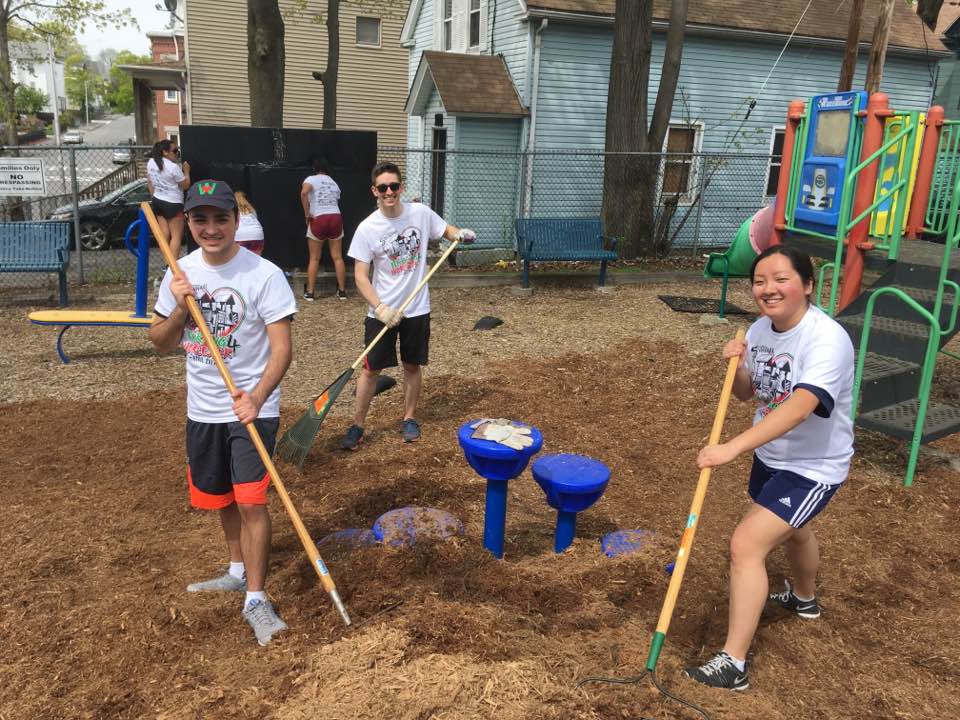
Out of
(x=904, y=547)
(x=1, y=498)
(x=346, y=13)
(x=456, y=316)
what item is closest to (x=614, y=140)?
(x=456, y=316)

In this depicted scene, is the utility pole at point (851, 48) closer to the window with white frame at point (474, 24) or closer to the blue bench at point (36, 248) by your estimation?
the window with white frame at point (474, 24)

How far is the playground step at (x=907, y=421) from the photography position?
5086 mm

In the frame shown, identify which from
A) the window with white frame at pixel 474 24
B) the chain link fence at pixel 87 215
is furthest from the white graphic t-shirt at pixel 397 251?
the window with white frame at pixel 474 24

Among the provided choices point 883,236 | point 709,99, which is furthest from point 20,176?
point 709,99

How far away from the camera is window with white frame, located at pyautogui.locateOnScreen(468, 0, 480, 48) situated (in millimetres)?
17078

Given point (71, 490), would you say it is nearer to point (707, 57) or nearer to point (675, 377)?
point (675, 377)

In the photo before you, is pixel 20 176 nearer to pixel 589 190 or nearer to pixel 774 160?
pixel 589 190

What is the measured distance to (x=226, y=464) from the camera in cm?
328

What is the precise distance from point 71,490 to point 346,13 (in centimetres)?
2426

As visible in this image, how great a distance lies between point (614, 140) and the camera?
13.1 meters

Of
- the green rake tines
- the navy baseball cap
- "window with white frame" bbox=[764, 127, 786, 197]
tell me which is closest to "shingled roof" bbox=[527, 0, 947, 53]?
"window with white frame" bbox=[764, 127, 786, 197]

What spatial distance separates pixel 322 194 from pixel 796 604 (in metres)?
8.14

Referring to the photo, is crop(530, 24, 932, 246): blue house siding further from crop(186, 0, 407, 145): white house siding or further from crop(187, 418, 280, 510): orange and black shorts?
crop(186, 0, 407, 145): white house siding

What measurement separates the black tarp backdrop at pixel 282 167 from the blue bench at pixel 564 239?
91.5 inches
